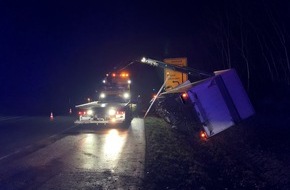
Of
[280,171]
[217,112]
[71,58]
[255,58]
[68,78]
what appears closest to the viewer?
[280,171]

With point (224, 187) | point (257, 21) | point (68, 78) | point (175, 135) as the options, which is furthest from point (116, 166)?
point (68, 78)

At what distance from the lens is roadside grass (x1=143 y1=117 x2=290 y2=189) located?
697cm

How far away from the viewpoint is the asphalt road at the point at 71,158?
7.33 metres

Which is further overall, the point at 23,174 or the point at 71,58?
the point at 71,58

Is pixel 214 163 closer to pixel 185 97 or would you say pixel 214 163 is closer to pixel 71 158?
pixel 185 97

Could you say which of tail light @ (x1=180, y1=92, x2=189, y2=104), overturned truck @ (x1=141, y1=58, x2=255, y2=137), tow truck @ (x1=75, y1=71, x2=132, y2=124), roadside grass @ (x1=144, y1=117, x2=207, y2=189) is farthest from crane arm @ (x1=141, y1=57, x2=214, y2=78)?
tow truck @ (x1=75, y1=71, x2=132, y2=124)

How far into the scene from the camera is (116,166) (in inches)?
344

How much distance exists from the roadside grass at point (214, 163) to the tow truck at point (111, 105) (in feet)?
10.6

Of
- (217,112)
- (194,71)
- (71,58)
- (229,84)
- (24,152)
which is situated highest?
(71,58)

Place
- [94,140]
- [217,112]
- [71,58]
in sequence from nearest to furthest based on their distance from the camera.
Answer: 1. [217,112]
2. [94,140]
3. [71,58]

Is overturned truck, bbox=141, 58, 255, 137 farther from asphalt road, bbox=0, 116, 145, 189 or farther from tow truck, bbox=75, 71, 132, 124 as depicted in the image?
tow truck, bbox=75, 71, 132, 124

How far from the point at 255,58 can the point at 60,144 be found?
75.6 feet

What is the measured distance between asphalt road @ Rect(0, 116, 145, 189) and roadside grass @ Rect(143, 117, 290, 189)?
510 millimetres

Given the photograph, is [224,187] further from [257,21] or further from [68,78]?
[68,78]
